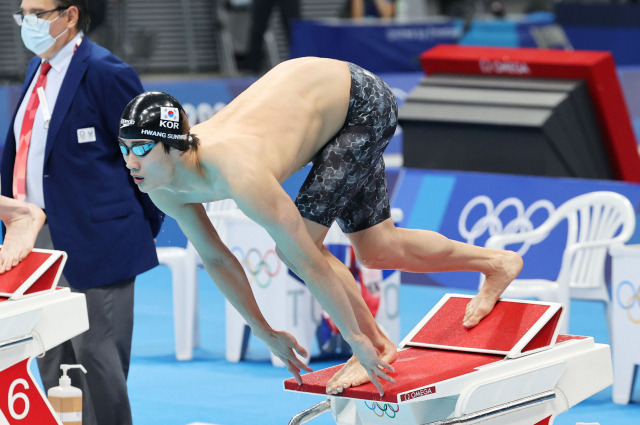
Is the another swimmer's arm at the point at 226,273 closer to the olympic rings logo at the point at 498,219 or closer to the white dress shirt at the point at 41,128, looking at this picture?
the white dress shirt at the point at 41,128

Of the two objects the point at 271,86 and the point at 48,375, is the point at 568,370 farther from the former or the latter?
the point at 48,375

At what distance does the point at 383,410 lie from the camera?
408cm

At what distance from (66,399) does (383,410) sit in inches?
52.8

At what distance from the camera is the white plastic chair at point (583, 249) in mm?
6398

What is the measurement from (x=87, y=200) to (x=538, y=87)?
4828mm

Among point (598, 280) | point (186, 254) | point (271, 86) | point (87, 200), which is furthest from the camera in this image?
point (186, 254)

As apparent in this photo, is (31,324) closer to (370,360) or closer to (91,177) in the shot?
(91,177)

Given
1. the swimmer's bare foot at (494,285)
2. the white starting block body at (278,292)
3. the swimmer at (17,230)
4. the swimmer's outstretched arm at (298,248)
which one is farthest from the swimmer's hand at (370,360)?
the white starting block body at (278,292)

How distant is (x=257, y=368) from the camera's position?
6.90m

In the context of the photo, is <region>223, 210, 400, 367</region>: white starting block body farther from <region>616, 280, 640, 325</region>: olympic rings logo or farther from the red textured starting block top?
the red textured starting block top

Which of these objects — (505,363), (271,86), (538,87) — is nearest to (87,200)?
(271,86)

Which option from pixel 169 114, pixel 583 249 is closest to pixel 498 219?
pixel 583 249

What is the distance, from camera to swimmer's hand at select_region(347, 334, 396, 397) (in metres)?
3.81

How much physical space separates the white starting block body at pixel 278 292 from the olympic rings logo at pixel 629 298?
145cm
